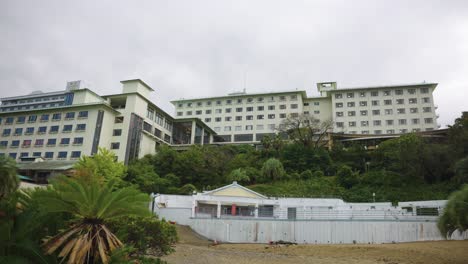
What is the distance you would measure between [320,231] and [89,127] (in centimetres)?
4175

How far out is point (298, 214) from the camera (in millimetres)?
27797

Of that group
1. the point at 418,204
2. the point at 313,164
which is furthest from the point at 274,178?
the point at 418,204

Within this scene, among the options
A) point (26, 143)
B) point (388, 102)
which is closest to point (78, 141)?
point (26, 143)

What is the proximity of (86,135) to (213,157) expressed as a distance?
68.2 feet

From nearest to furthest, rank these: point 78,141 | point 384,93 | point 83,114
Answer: point 78,141, point 83,114, point 384,93

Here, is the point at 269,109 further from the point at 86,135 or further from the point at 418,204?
the point at 418,204

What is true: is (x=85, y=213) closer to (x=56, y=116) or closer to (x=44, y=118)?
(x=56, y=116)

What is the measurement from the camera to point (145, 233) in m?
13.7

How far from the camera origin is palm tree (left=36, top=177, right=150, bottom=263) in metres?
8.67

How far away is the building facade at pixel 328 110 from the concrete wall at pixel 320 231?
41059mm

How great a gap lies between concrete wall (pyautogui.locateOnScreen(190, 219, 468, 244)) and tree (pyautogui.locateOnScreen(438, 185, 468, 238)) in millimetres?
7646

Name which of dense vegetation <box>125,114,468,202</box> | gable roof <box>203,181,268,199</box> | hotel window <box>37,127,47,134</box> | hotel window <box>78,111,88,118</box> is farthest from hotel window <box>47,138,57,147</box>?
gable roof <box>203,181,268,199</box>

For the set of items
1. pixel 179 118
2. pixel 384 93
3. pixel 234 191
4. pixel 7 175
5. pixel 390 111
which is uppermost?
pixel 384 93

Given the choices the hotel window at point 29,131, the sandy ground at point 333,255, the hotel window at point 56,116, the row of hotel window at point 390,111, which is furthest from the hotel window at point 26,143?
the row of hotel window at point 390,111
